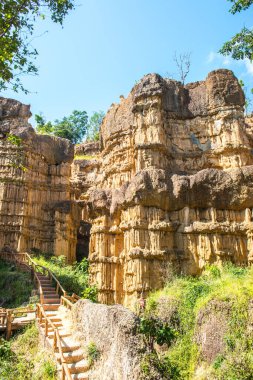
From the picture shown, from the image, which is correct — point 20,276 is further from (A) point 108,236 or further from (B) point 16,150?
(B) point 16,150

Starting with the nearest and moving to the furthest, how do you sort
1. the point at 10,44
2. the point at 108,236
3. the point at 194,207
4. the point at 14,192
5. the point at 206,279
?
the point at 10,44, the point at 206,279, the point at 194,207, the point at 108,236, the point at 14,192

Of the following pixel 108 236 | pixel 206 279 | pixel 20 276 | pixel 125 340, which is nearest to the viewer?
pixel 125 340

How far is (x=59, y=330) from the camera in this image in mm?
13609

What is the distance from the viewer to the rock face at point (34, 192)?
30297 millimetres

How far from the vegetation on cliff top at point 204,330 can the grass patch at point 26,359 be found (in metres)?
3.56

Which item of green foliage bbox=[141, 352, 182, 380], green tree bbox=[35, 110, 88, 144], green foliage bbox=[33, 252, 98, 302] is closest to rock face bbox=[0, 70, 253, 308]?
green foliage bbox=[33, 252, 98, 302]

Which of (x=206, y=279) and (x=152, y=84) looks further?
(x=152, y=84)

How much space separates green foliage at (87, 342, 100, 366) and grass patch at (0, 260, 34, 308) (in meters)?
10.7

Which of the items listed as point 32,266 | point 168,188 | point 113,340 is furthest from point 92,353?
point 32,266

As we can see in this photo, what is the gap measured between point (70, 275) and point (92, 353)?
46.5 ft

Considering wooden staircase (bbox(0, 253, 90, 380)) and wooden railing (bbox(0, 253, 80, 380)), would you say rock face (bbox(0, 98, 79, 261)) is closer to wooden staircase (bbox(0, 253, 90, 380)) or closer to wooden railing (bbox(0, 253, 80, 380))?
wooden railing (bbox(0, 253, 80, 380))

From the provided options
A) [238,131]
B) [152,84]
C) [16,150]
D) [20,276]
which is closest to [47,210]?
[16,150]

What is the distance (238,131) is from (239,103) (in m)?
2.05

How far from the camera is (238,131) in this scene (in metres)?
21.4
